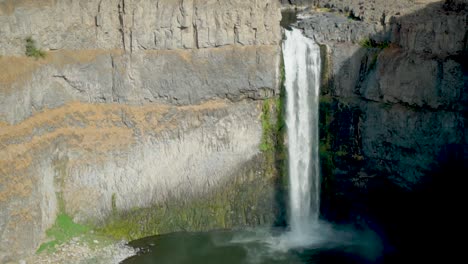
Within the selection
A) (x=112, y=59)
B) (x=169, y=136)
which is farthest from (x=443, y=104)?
(x=112, y=59)

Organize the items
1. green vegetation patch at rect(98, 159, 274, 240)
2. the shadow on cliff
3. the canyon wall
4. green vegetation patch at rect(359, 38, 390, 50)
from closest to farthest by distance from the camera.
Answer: the shadow on cliff, the canyon wall, green vegetation patch at rect(359, 38, 390, 50), green vegetation patch at rect(98, 159, 274, 240)

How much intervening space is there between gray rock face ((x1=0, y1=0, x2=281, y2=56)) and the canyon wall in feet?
0.17

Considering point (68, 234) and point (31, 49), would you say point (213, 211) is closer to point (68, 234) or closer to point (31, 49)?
point (68, 234)

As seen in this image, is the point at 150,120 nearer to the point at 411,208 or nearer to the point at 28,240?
the point at 28,240

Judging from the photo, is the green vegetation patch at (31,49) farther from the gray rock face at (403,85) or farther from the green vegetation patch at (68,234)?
the gray rock face at (403,85)

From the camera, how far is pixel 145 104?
37.2 metres

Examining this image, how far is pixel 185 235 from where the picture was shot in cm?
3728

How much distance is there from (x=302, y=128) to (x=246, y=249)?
716 centimetres

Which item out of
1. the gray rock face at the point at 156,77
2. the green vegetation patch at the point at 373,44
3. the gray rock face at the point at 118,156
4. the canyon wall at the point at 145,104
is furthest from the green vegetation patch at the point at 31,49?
the green vegetation patch at the point at 373,44

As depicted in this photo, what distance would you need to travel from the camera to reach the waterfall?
125 ft

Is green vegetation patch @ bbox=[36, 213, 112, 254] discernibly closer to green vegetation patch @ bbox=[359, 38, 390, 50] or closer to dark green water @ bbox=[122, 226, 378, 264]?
dark green water @ bbox=[122, 226, 378, 264]

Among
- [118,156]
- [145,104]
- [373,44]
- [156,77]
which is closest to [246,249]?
[118,156]

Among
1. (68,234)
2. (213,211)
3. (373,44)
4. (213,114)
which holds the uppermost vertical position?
(373,44)

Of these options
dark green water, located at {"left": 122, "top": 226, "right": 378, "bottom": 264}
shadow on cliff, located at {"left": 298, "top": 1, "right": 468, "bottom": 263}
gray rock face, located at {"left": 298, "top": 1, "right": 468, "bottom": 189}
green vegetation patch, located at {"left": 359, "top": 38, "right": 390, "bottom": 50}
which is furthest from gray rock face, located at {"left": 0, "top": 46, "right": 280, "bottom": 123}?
dark green water, located at {"left": 122, "top": 226, "right": 378, "bottom": 264}
